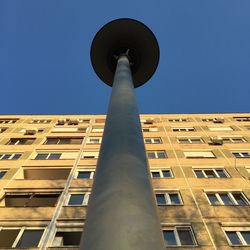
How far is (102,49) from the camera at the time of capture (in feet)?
24.5

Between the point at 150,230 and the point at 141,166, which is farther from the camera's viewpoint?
the point at 141,166

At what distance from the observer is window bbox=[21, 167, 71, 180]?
1955cm

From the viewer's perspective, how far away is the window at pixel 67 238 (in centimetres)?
1235

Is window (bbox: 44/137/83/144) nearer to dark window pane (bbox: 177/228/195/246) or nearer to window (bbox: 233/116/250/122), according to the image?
dark window pane (bbox: 177/228/195/246)

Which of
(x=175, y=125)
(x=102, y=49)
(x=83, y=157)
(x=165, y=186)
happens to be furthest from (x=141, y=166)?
(x=175, y=125)

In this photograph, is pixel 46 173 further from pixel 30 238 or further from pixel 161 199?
pixel 161 199

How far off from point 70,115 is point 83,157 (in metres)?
12.1

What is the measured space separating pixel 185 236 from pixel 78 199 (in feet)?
19.3

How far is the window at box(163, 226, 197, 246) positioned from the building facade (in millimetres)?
39

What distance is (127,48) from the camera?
24.1 feet

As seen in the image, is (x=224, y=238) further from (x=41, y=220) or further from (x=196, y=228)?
(x=41, y=220)

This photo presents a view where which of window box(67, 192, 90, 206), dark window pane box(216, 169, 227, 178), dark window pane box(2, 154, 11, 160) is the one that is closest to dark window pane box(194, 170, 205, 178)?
dark window pane box(216, 169, 227, 178)

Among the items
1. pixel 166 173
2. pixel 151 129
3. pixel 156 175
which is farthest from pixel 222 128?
pixel 156 175

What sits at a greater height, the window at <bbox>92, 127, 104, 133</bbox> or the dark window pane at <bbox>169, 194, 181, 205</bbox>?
the window at <bbox>92, 127, 104, 133</bbox>
